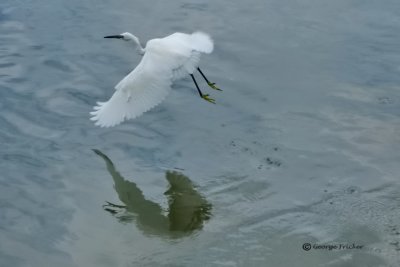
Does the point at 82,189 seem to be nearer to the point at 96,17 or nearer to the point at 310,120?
the point at 310,120

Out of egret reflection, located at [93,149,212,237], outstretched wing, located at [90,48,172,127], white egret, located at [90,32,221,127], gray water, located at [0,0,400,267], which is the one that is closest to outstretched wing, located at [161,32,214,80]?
white egret, located at [90,32,221,127]

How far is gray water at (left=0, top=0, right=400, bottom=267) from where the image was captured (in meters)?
4.43

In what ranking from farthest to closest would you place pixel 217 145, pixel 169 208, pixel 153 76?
pixel 217 145 < pixel 153 76 < pixel 169 208

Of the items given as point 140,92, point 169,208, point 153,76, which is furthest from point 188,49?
point 169,208

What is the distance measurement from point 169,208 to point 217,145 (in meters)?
0.85

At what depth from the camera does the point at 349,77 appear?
21.0 feet

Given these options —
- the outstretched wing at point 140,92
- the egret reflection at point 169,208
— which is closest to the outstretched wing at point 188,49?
the outstretched wing at point 140,92

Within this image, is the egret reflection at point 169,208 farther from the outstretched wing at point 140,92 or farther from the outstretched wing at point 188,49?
the outstretched wing at point 188,49

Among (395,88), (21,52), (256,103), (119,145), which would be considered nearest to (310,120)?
(256,103)

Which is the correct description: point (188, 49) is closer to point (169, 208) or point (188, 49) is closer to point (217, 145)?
point (217, 145)

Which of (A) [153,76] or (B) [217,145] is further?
(B) [217,145]

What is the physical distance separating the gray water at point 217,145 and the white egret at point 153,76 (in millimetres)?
352

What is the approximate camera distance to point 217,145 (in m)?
5.52

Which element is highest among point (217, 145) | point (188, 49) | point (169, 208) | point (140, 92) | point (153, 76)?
point (188, 49)
